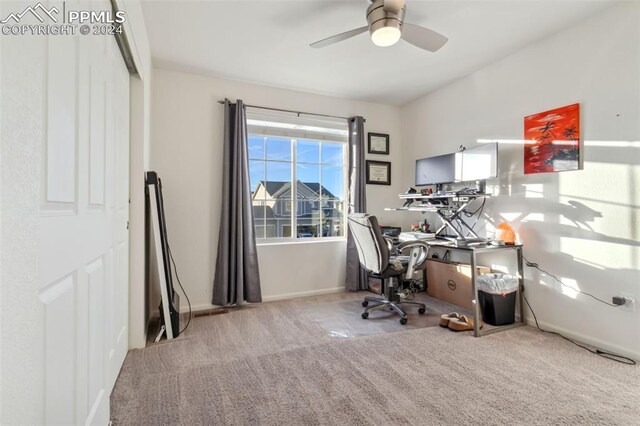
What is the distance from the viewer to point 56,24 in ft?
2.96

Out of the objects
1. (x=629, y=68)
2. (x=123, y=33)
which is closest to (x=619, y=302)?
(x=629, y=68)

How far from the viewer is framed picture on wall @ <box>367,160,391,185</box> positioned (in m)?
4.18

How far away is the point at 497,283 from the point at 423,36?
2130 mm

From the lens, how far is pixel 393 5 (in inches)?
76.4

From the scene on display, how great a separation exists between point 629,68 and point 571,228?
3.96 feet

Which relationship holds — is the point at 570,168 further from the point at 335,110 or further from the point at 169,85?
the point at 169,85

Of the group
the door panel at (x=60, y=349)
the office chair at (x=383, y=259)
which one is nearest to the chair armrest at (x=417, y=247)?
the office chair at (x=383, y=259)

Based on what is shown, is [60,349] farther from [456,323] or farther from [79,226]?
[456,323]

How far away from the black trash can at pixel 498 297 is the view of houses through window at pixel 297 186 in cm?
184

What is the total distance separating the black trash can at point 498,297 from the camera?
2691 millimetres

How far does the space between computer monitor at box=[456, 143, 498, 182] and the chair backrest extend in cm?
113

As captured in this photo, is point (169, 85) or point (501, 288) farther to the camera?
point (169, 85)

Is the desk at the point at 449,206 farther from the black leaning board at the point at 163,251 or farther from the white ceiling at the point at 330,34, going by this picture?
the black leaning board at the point at 163,251

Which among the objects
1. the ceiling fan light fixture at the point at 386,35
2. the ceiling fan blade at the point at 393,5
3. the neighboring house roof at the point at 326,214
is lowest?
the neighboring house roof at the point at 326,214
